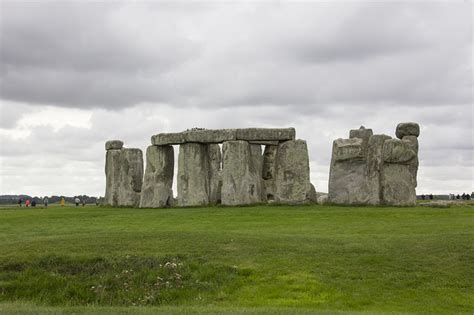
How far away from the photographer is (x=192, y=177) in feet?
118

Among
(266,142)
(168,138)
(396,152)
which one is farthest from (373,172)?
(168,138)

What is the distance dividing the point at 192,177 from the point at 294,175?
5.40 metres

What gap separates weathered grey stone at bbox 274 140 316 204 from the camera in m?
34.2

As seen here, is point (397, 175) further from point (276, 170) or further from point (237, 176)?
point (237, 176)

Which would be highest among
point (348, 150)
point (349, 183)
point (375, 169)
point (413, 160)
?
point (348, 150)

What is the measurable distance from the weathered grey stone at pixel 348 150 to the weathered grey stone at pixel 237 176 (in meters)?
4.39

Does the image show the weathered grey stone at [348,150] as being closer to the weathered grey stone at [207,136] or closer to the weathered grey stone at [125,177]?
the weathered grey stone at [207,136]

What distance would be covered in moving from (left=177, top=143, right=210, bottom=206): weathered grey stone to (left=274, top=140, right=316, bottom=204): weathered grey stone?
4.04 m

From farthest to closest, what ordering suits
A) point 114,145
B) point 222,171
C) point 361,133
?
point 114,145
point 361,133
point 222,171

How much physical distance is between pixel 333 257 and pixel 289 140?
17027 millimetres

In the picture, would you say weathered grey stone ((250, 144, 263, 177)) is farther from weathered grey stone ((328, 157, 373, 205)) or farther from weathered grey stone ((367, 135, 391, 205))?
weathered grey stone ((367, 135, 391, 205))

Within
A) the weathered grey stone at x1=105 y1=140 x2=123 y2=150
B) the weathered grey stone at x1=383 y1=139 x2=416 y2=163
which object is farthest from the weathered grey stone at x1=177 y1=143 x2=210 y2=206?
the weathered grey stone at x1=383 y1=139 x2=416 y2=163

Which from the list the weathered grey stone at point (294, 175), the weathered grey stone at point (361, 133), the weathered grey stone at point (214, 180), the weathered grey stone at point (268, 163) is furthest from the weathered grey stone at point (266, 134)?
the weathered grey stone at point (361, 133)

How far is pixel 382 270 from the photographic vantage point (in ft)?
56.5
